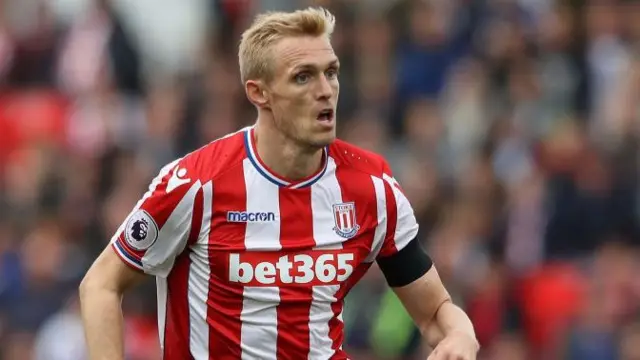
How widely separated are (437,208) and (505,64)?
1.72m

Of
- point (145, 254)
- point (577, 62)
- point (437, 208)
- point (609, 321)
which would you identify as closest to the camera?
point (145, 254)

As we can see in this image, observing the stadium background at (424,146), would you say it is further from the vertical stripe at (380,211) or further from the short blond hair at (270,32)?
the short blond hair at (270,32)

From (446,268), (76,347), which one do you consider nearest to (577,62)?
(446,268)

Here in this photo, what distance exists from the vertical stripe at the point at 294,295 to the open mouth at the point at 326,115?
0.35 m

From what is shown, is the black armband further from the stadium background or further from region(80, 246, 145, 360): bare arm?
the stadium background

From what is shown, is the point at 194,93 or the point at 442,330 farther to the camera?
the point at 194,93

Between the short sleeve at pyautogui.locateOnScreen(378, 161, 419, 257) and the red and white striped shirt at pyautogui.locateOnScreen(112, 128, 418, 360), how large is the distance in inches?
0.9

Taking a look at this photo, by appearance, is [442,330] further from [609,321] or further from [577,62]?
[577,62]

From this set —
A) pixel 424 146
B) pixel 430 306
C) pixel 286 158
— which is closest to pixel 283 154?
pixel 286 158

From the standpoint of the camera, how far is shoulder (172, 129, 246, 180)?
7066 millimetres

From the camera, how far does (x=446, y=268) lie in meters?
12.6

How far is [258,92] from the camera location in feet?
23.6

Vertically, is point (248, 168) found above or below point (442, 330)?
above

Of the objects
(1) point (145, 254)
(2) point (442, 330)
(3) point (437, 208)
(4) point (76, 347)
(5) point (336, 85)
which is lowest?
(4) point (76, 347)
